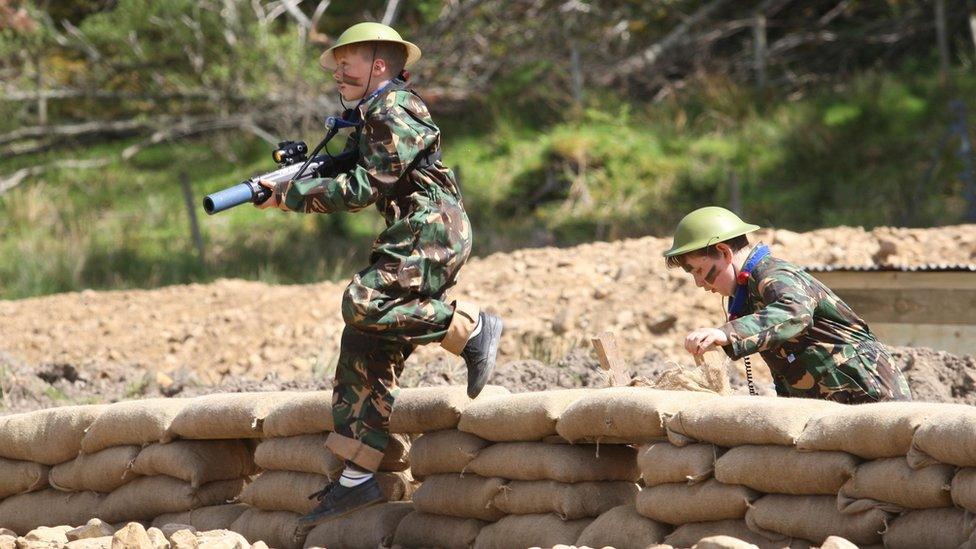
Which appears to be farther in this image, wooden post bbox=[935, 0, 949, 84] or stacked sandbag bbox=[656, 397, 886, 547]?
wooden post bbox=[935, 0, 949, 84]

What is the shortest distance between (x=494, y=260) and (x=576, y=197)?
9.98 ft

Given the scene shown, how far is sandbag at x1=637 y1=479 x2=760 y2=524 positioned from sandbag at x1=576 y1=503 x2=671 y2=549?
0.03 metres

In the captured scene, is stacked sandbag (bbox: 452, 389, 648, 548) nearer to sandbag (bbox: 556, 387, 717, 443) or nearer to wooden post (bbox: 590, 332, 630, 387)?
sandbag (bbox: 556, 387, 717, 443)

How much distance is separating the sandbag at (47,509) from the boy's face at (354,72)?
2.27 meters

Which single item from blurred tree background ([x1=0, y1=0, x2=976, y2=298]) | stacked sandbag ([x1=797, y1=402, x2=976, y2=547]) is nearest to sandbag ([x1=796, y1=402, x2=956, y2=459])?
stacked sandbag ([x1=797, y1=402, x2=976, y2=547])

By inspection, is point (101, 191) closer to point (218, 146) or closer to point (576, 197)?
point (218, 146)

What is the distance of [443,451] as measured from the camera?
4984 millimetres

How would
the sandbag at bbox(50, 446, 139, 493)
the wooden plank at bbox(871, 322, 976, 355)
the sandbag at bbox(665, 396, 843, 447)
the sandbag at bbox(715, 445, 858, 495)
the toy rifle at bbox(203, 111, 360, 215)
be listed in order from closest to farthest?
the sandbag at bbox(715, 445, 858, 495), the sandbag at bbox(665, 396, 843, 447), the toy rifle at bbox(203, 111, 360, 215), the sandbag at bbox(50, 446, 139, 493), the wooden plank at bbox(871, 322, 976, 355)

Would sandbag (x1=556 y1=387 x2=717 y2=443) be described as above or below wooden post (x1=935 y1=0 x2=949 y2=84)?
below

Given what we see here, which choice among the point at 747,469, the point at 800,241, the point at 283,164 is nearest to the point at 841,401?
the point at 747,469

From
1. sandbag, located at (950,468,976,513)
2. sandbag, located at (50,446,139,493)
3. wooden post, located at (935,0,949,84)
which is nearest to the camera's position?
sandbag, located at (950,468,976,513)

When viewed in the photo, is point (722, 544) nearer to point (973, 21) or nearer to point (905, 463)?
point (905, 463)

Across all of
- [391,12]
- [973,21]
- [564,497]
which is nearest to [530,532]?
[564,497]

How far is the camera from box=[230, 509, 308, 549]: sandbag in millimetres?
5172
